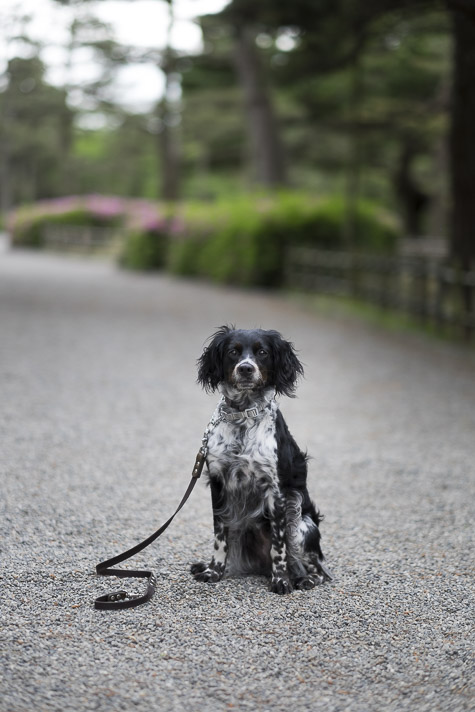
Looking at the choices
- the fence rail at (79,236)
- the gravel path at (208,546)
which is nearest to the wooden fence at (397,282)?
the gravel path at (208,546)

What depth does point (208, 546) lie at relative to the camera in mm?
4324

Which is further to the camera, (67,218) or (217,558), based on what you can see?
(67,218)

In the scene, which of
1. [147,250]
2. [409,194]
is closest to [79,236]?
[147,250]

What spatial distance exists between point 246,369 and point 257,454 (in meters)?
0.36

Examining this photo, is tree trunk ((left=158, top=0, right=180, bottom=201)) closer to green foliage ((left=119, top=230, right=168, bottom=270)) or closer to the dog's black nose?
green foliage ((left=119, top=230, right=168, bottom=270))

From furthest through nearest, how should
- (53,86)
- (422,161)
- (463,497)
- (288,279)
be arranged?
(53,86) < (422,161) < (288,279) < (463,497)

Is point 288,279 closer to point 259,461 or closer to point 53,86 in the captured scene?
point 259,461

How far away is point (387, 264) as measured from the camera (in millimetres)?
15109

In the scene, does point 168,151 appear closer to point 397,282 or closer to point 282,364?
point 397,282

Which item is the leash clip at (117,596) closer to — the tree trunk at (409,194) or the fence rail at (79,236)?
the tree trunk at (409,194)

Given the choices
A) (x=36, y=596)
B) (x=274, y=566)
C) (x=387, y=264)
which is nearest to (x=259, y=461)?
(x=274, y=566)

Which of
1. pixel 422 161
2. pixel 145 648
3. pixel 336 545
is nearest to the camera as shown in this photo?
pixel 145 648

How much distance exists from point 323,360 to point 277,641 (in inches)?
296

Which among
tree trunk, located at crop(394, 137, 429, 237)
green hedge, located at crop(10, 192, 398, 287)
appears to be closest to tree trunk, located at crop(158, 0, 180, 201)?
tree trunk, located at crop(394, 137, 429, 237)
